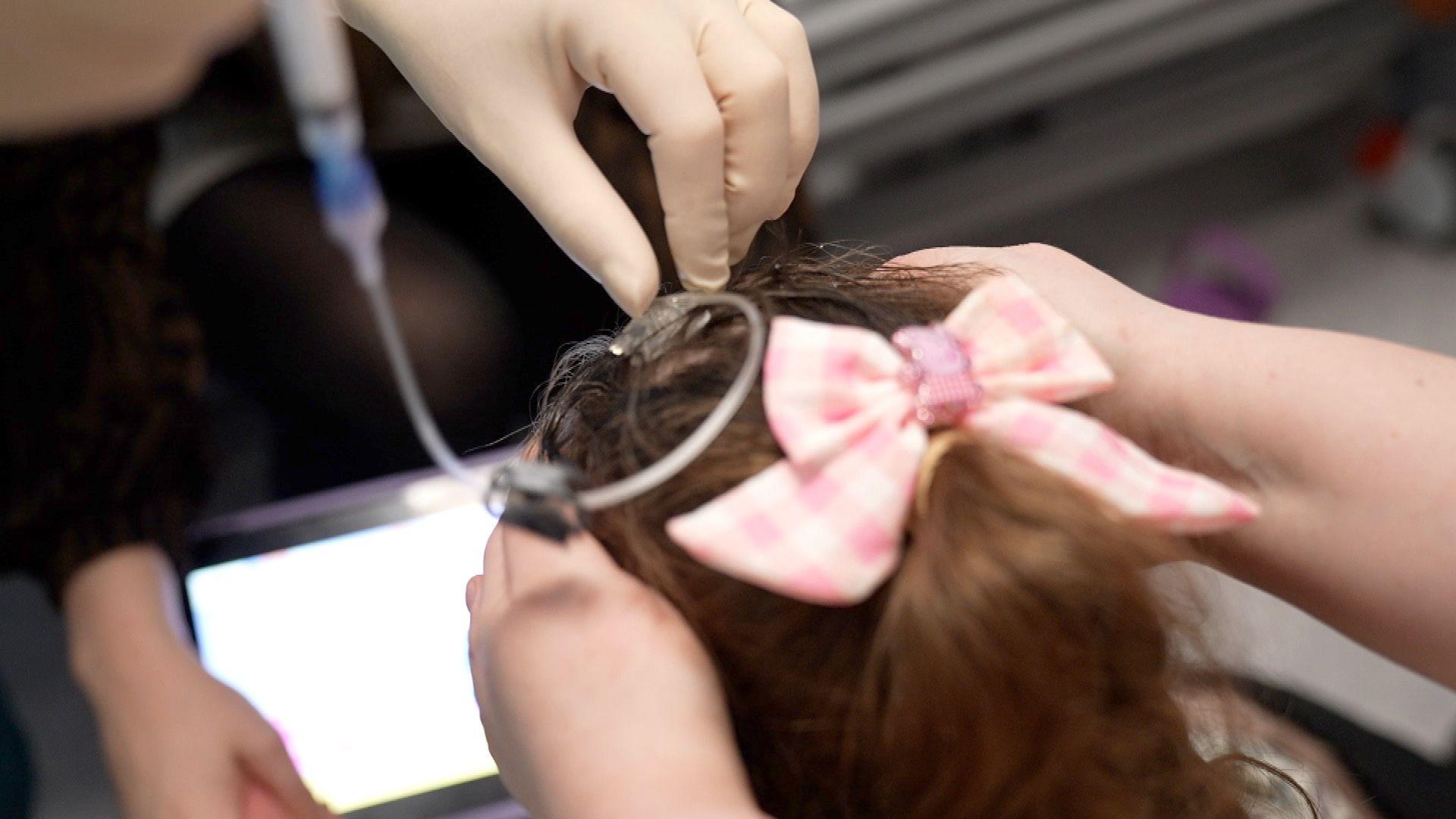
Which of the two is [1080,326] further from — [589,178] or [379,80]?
[379,80]

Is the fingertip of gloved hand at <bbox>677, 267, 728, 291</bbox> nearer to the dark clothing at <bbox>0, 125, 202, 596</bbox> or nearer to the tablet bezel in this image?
the tablet bezel

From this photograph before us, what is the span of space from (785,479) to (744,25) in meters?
0.25

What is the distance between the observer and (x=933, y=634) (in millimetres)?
368

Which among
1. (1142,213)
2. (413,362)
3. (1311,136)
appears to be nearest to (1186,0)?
(1142,213)

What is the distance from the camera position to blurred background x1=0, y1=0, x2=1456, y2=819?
2.98ft

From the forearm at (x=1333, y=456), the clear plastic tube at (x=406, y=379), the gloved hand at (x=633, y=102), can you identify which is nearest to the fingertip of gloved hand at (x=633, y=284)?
the gloved hand at (x=633, y=102)

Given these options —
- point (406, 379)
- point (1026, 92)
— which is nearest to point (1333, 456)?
point (406, 379)

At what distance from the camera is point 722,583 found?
1.41 ft

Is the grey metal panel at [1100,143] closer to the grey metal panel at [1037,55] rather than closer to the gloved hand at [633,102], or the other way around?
the grey metal panel at [1037,55]

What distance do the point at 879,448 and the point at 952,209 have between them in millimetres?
1011

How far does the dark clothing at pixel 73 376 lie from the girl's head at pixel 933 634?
1.63 feet

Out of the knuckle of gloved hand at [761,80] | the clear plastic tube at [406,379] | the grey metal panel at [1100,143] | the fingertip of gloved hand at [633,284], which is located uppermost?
the knuckle of gloved hand at [761,80]

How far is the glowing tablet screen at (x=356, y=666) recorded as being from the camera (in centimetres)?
76

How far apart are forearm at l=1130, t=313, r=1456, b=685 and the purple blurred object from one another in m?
0.83
